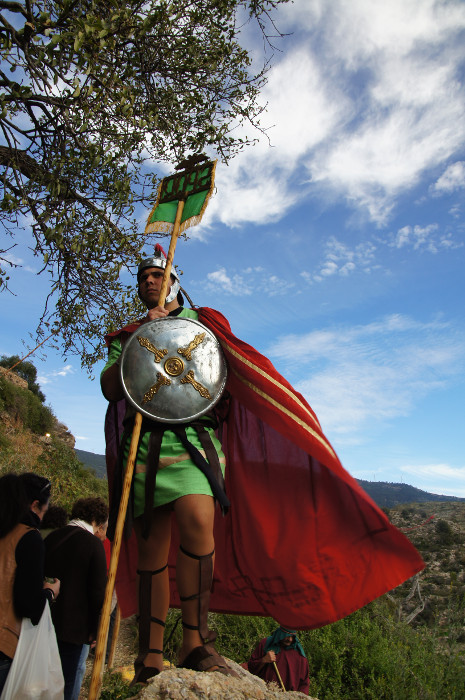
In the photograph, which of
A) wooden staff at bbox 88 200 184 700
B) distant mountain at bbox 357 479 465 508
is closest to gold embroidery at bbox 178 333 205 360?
wooden staff at bbox 88 200 184 700

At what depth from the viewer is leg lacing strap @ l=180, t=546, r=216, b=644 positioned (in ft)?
7.26

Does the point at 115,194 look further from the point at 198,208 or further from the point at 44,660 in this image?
the point at 44,660

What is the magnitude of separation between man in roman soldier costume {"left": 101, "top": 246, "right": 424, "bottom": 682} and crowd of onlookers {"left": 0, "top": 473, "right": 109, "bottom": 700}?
27cm

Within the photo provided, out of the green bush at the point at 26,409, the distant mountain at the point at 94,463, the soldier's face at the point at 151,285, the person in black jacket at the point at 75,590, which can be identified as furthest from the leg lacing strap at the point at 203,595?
the distant mountain at the point at 94,463

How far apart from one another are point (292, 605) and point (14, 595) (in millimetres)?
1449

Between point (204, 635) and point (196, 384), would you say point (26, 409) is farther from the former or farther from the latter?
point (204, 635)

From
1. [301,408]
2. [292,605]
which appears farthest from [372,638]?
[301,408]

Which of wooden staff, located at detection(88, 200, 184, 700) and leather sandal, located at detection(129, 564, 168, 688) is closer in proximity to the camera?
wooden staff, located at detection(88, 200, 184, 700)

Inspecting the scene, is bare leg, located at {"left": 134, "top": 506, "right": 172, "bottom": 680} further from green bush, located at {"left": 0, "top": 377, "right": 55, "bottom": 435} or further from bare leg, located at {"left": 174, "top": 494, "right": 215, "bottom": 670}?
green bush, located at {"left": 0, "top": 377, "right": 55, "bottom": 435}

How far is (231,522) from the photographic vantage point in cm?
296

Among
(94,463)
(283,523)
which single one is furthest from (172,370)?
(94,463)

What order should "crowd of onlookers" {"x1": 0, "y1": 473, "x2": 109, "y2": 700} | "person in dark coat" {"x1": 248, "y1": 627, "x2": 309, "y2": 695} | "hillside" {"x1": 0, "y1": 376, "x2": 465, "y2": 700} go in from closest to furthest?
"crowd of onlookers" {"x1": 0, "y1": 473, "x2": 109, "y2": 700}, "person in dark coat" {"x1": 248, "y1": 627, "x2": 309, "y2": 695}, "hillside" {"x1": 0, "y1": 376, "x2": 465, "y2": 700}

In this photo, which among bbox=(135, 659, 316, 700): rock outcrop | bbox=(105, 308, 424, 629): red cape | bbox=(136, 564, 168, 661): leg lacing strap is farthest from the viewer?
bbox=(105, 308, 424, 629): red cape

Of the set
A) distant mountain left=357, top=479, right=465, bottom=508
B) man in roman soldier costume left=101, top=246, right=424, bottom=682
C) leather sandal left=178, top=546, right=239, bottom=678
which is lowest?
leather sandal left=178, top=546, right=239, bottom=678
